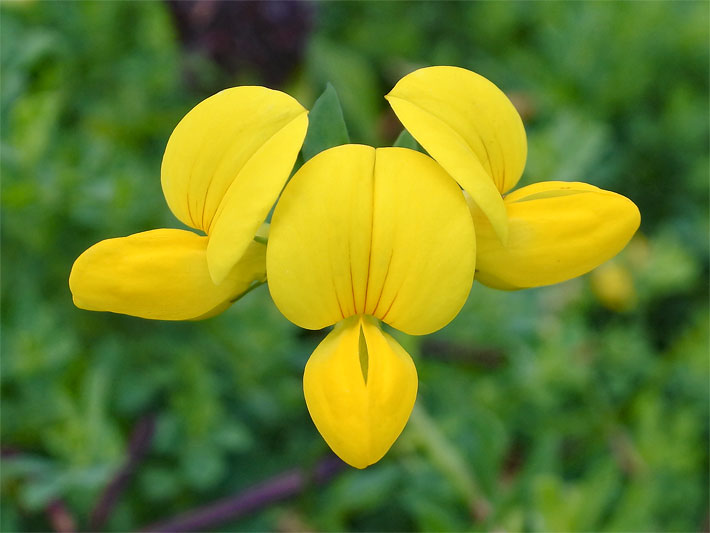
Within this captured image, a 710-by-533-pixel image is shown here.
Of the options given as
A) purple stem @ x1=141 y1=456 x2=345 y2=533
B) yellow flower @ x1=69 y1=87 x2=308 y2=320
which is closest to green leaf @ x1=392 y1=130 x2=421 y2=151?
yellow flower @ x1=69 y1=87 x2=308 y2=320

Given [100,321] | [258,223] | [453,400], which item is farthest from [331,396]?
[100,321]

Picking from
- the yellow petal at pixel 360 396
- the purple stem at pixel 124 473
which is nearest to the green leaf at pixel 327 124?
the yellow petal at pixel 360 396

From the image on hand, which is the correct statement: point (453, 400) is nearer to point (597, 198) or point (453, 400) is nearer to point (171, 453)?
point (171, 453)

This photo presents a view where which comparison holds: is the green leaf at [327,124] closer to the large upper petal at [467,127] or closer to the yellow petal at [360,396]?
the large upper petal at [467,127]

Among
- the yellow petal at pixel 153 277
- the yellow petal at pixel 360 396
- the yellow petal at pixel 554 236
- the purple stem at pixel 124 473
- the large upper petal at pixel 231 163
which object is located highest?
the large upper petal at pixel 231 163

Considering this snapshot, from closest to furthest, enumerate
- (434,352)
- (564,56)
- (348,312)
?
(348,312), (434,352), (564,56)

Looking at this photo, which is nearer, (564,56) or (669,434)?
(669,434)
